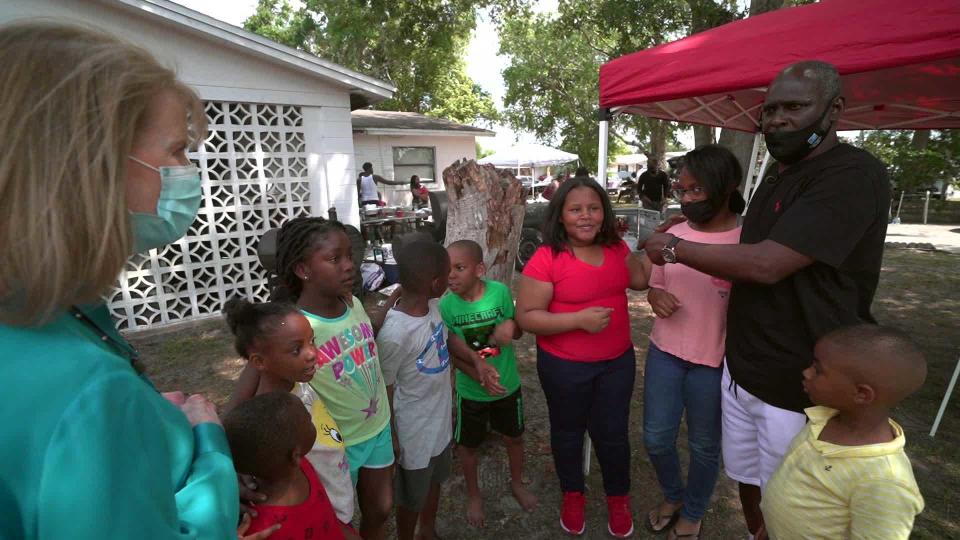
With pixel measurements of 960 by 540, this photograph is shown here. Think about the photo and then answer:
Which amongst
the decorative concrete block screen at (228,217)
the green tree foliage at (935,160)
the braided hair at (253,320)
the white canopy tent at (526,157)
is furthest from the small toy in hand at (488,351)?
the white canopy tent at (526,157)

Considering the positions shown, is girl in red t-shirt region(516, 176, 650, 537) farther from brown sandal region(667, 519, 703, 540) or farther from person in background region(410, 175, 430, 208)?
person in background region(410, 175, 430, 208)

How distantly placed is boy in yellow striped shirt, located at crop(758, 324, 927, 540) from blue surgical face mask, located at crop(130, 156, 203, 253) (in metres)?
1.81

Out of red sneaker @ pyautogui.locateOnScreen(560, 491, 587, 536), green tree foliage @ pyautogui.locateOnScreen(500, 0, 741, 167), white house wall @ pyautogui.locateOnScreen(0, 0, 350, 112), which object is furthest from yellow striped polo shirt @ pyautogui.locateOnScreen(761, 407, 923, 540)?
green tree foliage @ pyautogui.locateOnScreen(500, 0, 741, 167)

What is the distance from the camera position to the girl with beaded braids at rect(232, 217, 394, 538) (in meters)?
1.93

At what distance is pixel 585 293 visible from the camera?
7.53ft

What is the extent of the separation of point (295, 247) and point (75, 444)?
56.6 inches

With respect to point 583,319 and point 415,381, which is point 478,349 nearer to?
point 415,381

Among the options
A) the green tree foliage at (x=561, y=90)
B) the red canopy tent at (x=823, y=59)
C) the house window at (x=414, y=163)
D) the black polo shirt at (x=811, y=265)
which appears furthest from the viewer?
the green tree foliage at (x=561, y=90)

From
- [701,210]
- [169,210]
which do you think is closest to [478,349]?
[701,210]

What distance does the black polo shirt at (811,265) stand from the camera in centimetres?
164

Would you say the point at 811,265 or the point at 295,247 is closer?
the point at 811,265

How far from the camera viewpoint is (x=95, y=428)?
2.09ft

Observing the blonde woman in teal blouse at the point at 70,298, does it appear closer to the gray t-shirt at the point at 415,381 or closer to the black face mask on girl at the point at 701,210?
the gray t-shirt at the point at 415,381

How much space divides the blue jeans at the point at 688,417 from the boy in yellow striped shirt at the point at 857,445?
0.68m
